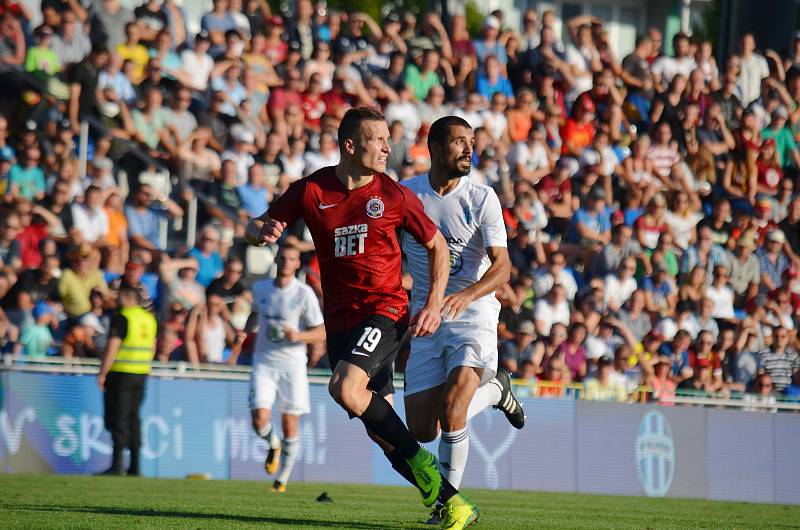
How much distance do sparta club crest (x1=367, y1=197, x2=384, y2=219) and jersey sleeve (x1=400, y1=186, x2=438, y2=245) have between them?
0.49ft

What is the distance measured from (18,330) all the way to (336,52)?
286 inches

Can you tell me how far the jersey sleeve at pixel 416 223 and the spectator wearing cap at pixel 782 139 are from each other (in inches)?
Result: 637

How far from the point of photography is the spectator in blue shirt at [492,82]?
21.1 meters

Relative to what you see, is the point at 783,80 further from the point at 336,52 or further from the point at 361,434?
the point at 361,434

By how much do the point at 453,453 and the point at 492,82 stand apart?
13.0 meters

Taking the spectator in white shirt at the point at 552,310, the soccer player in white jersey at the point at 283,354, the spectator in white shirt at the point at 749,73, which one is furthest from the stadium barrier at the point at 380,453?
the spectator in white shirt at the point at 749,73

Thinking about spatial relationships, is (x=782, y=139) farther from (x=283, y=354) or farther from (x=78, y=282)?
(x=78, y=282)

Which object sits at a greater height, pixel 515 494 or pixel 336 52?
pixel 336 52

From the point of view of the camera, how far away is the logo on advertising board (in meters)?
17.1

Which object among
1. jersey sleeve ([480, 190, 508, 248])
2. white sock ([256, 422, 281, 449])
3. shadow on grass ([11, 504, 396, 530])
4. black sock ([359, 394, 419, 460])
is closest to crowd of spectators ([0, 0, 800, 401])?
white sock ([256, 422, 281, 449])

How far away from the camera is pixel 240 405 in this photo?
620 inches

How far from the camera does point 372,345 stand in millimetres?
8055

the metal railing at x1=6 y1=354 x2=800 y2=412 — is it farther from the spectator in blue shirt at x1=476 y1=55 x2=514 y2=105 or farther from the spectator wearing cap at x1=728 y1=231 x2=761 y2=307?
the spectator in blue shirt at x1=476 y1=55 x2=514 y2=105

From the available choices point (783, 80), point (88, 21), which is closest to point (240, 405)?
point (88, 21)
